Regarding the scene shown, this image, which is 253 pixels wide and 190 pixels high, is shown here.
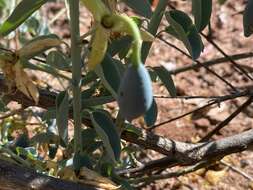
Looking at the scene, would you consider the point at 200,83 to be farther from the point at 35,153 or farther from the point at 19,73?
the point at 19,73

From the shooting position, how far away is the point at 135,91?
2.69 ft

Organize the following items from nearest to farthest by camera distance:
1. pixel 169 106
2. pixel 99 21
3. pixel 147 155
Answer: pixel 99 21 → pixel 147 155 → pixel 169 106

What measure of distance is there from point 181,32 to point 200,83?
1651 millimetres

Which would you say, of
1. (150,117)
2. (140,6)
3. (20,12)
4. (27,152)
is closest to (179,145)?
(150,117)

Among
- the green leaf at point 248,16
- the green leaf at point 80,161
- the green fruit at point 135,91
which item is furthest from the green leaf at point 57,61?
the green fruit at point 135,91

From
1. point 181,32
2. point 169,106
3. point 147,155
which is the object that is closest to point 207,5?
point 181,32

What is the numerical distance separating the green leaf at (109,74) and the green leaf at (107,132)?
13cm

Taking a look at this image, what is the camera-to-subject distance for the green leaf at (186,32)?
119 cm

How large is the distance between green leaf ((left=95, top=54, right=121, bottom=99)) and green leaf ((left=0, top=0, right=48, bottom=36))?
0.50 feet

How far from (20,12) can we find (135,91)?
1.24 feet

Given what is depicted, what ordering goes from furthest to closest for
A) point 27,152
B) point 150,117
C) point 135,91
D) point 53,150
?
point 53,150 < point 27,152 < point 150,117 < point 135,91

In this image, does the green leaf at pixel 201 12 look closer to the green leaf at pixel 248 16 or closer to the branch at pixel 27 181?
the green leaf at pixel 248 16

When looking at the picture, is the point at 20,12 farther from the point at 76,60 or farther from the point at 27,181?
the point at 27,181

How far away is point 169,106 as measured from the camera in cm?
275
